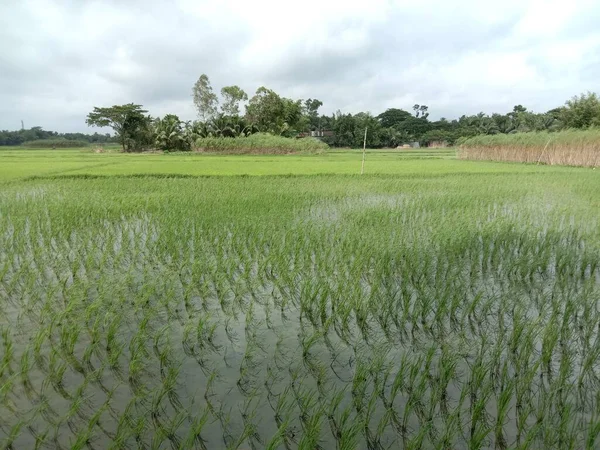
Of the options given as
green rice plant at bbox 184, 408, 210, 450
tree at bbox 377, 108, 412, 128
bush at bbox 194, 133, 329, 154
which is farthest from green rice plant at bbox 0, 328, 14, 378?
tree at bbox 377, 108, 412, 128

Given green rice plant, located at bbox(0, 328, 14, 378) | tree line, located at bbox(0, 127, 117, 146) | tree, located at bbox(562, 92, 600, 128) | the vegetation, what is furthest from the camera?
tree line, located at bbox(0, 127, 117, 146)

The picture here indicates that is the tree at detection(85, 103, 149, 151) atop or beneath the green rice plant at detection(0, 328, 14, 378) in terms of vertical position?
atop

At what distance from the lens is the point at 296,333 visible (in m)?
2.75

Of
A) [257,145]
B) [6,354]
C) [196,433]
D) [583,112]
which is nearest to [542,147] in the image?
[583,112]

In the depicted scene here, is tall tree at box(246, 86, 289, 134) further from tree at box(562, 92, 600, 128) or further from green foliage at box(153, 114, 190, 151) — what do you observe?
tree at box(562, 92, 600, 128)

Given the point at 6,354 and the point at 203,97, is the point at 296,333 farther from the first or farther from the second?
the point at 203,97

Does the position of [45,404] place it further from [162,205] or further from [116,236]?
[162,205]

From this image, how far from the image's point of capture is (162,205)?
23.3 ft

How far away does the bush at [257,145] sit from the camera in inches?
1120

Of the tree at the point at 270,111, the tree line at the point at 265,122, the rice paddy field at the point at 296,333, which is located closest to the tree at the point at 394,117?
the tree line at the point at 265,122

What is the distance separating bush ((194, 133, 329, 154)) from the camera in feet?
93.4

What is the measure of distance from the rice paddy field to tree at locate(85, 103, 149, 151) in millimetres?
29035

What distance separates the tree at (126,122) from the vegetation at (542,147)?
2556 centimetres

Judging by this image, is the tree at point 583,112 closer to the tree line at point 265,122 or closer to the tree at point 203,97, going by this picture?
the tree line at point 265,122
